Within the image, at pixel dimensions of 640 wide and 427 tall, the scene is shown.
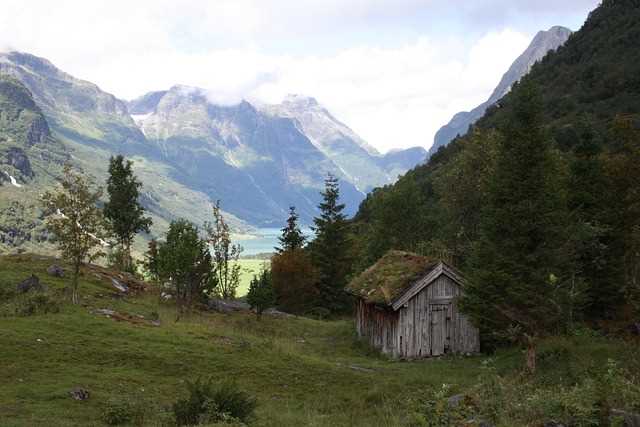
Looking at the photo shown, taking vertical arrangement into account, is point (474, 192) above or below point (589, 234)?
above

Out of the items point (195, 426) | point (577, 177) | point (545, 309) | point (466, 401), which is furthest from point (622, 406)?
point (577, 177)

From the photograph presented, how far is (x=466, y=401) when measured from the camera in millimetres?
11234

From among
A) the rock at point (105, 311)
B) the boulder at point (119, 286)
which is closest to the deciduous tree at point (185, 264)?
the boulder at point (119, 286)

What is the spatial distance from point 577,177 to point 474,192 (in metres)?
7.60

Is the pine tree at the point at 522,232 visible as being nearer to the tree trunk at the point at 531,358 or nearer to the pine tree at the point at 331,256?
the tree trunk at the point at 531,358

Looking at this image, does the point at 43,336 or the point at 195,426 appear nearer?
the point at 195,426

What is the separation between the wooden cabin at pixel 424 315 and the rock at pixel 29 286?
64.8ft

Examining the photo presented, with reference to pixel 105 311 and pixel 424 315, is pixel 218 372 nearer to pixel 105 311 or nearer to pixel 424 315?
pixel 105 311

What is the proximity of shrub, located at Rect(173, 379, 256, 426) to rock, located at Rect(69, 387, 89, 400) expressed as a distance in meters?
4.49

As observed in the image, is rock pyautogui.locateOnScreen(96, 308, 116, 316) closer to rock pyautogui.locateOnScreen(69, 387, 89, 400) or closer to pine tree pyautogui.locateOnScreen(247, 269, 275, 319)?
rock pyautogui.locateOnScreen(69, 387, 89, 400)

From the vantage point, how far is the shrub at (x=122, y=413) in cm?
1408

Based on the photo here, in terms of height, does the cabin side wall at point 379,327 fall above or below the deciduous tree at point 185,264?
below

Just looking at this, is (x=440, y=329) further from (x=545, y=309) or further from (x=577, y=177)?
(x=577, y=177)

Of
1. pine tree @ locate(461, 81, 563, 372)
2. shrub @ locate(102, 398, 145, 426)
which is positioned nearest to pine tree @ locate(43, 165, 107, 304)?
shrub @ locate(102, 398, 145, 426)
